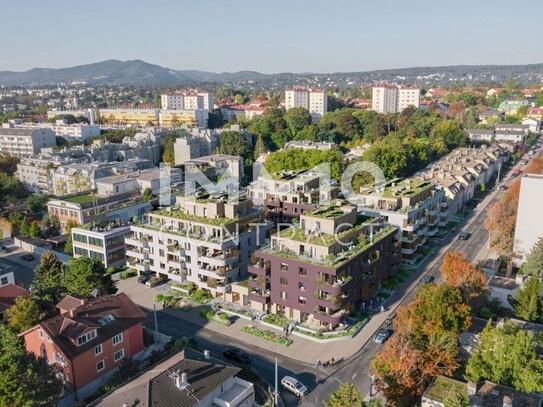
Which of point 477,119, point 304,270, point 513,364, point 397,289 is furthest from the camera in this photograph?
point 477,119

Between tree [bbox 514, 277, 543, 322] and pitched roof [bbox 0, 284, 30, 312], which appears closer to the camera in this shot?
tree [bbox 514, 277, 543, 322]

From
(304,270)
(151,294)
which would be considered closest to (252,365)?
(304,270)

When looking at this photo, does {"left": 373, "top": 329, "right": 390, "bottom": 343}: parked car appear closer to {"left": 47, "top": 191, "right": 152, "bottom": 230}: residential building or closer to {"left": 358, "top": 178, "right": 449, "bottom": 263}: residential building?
{"left": 358, "top": 178, "right": 449, "bottom": 263}: residential building

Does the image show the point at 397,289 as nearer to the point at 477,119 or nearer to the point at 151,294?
the point at 151,294

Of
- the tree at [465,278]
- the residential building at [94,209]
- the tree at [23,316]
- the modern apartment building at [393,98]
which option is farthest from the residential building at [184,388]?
the modern apartment building at [393,98]

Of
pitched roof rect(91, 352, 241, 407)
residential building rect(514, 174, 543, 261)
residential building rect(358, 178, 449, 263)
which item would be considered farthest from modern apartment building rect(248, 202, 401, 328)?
residential building rect(514, 174, 543, 261)

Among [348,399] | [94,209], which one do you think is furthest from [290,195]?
[348,399]

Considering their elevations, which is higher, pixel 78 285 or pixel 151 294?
pixel 78 285
